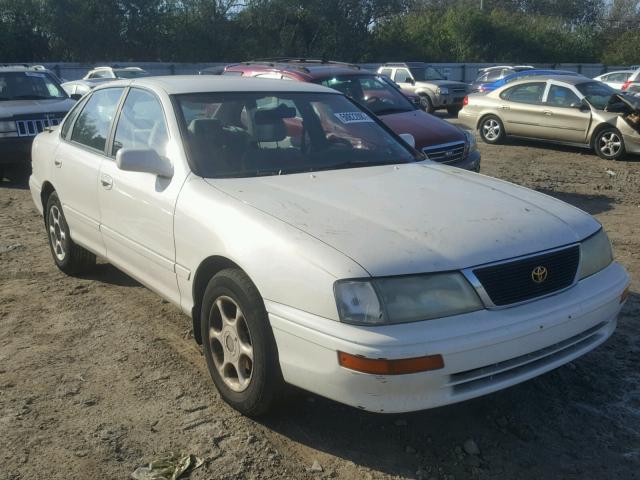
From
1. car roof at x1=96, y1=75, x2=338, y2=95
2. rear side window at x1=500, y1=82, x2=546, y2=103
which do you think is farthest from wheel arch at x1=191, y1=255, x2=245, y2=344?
rear side window at x1=500, y1=82, x2=546, y2=103

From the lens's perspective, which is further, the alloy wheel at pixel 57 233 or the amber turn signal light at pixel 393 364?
the alloy wheel at pixel 57 233

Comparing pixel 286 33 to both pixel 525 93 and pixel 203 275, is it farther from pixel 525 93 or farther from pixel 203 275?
pixel 203 275

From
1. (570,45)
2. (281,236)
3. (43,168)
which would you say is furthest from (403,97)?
(570,45)

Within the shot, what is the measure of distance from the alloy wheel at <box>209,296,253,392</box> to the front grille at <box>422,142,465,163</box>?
5.18 meters

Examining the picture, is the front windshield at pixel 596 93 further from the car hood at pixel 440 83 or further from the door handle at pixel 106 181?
the door handle at pixel 106 181

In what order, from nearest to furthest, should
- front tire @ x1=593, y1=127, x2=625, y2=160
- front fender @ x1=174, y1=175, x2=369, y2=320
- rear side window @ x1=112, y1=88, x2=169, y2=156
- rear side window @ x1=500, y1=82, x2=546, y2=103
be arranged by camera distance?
front fender @ x1=174, y1=175, x2=369, y2=320, rear side window @ x1=112, y1=88, x2=169, y2=156, front tire @ x1=593, y1=127, x2=625, y2=160, rear side window @ x1=500, y1=82, x2=546, y2=103

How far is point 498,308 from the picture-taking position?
3006 millimetres

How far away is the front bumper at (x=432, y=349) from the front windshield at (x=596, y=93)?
10396 millimetres

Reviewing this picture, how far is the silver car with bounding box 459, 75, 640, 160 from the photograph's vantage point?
12.0 meters

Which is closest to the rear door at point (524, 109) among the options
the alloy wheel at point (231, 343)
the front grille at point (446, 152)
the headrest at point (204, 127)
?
the front grille at point (446, 152)

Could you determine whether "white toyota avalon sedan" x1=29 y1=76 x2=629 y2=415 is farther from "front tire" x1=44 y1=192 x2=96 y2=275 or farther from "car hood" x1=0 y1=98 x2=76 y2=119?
"car hood" x1=0 y1=98 x2=76 y2=119

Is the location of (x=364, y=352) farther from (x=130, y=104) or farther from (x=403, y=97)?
(x=403, y=97)

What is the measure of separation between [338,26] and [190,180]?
137 ft

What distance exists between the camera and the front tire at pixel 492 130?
14144mm
